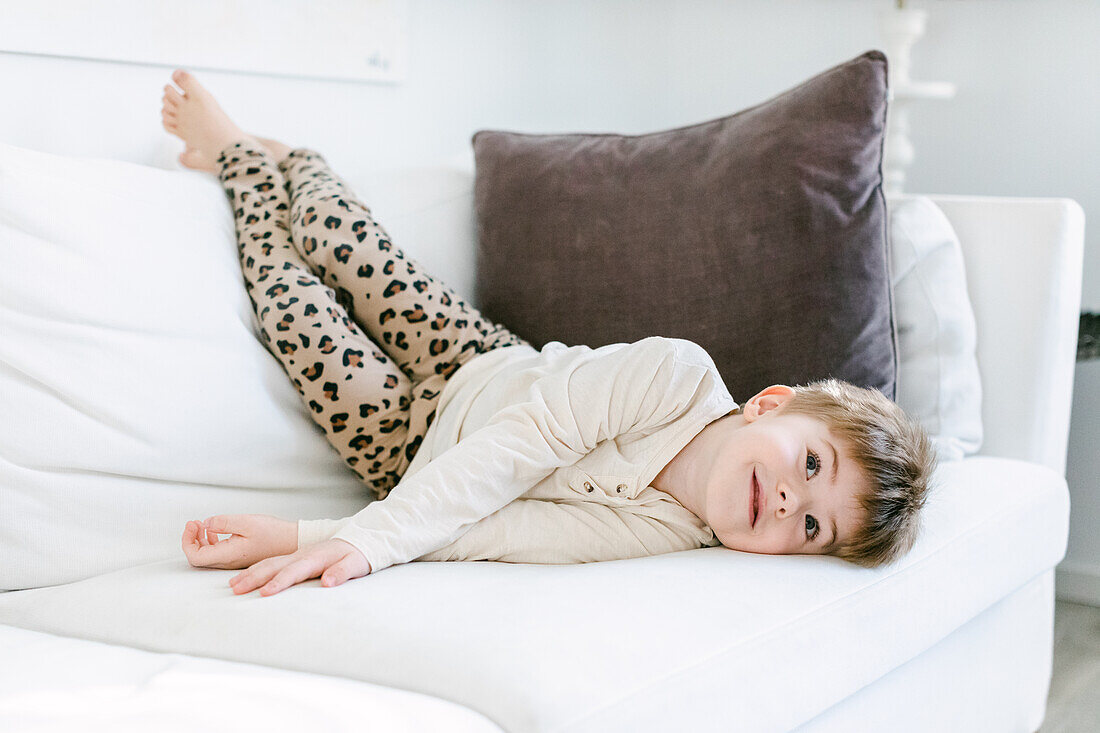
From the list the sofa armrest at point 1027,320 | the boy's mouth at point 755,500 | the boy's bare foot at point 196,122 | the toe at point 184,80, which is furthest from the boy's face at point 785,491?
the toe at point 184,80

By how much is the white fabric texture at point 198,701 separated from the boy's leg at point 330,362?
54cm

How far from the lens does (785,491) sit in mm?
1105

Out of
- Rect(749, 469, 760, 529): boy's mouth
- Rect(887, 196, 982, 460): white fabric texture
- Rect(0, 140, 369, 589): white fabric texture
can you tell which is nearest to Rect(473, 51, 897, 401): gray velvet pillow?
Rect(887, 196, 982, 460): white fabric texture

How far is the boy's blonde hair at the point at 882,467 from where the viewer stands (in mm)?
1081

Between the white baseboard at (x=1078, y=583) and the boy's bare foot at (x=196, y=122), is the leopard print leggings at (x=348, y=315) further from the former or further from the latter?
the white baseboard at (x=1078, y=583)

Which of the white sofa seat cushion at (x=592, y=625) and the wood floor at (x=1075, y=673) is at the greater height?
the white sofa seat cushion at (x=592, y=625)

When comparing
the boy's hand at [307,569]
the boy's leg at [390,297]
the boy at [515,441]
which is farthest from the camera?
Answer: the boy's leg at [390,297]

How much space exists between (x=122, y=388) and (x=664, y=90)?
6.22ft

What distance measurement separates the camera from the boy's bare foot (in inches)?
64.6

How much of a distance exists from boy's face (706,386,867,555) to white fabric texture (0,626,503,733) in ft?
1.47

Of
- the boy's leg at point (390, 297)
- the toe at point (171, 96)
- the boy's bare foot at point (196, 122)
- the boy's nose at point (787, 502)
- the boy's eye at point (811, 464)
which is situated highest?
the toe at point (171, 96)

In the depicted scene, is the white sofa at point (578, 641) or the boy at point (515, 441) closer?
the white sofa at point (578, 641)

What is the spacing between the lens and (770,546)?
3.69ft

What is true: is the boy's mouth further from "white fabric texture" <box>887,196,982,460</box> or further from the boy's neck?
"white fabric texture" <box>887,196,982,460</box>
